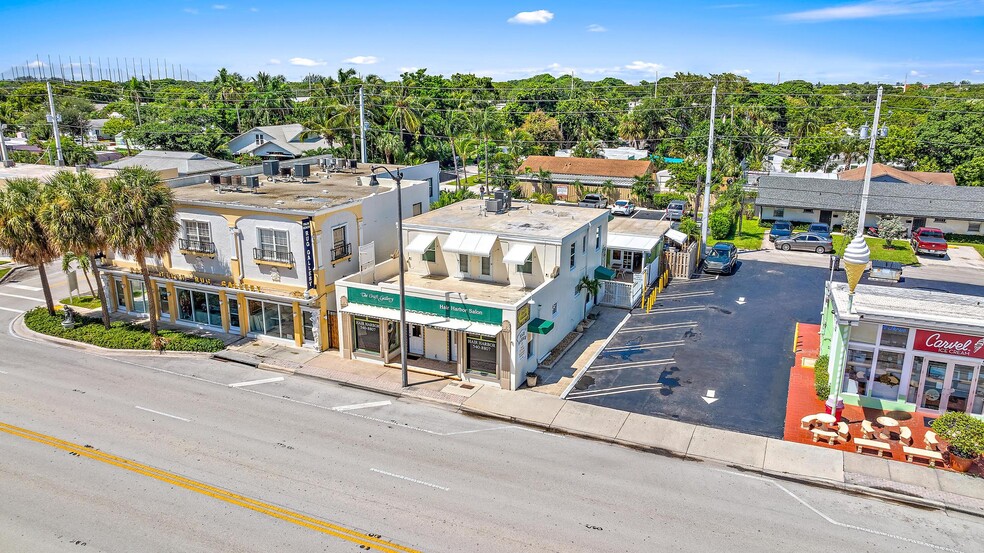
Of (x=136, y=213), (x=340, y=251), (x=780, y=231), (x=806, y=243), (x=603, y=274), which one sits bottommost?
(x=806, y=243)

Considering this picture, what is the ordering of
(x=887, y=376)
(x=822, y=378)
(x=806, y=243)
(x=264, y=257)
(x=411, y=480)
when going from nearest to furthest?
1. (x=411, y=480)
2. (x=887, y=376)
3. (x=822, y=378)
4. (x=264, y=257)
5. (x=806, y=243)

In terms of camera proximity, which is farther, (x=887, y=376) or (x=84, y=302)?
(x=84, y=302)

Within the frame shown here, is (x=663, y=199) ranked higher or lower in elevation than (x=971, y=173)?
lower

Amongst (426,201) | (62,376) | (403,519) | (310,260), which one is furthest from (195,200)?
(403,519)

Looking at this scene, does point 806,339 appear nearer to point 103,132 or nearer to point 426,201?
point 426,201

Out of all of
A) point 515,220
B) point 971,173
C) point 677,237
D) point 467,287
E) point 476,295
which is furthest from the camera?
point 971,173

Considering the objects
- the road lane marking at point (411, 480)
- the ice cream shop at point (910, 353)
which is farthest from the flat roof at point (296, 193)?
the ice cream shop at point (910, 353)

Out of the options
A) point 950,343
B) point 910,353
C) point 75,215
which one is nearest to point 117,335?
point 75,215

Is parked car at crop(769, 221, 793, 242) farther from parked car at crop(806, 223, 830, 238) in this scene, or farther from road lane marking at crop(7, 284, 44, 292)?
road lane marking at crop(7, 284, 44, 292)

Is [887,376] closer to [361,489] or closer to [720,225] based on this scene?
[361,489]
